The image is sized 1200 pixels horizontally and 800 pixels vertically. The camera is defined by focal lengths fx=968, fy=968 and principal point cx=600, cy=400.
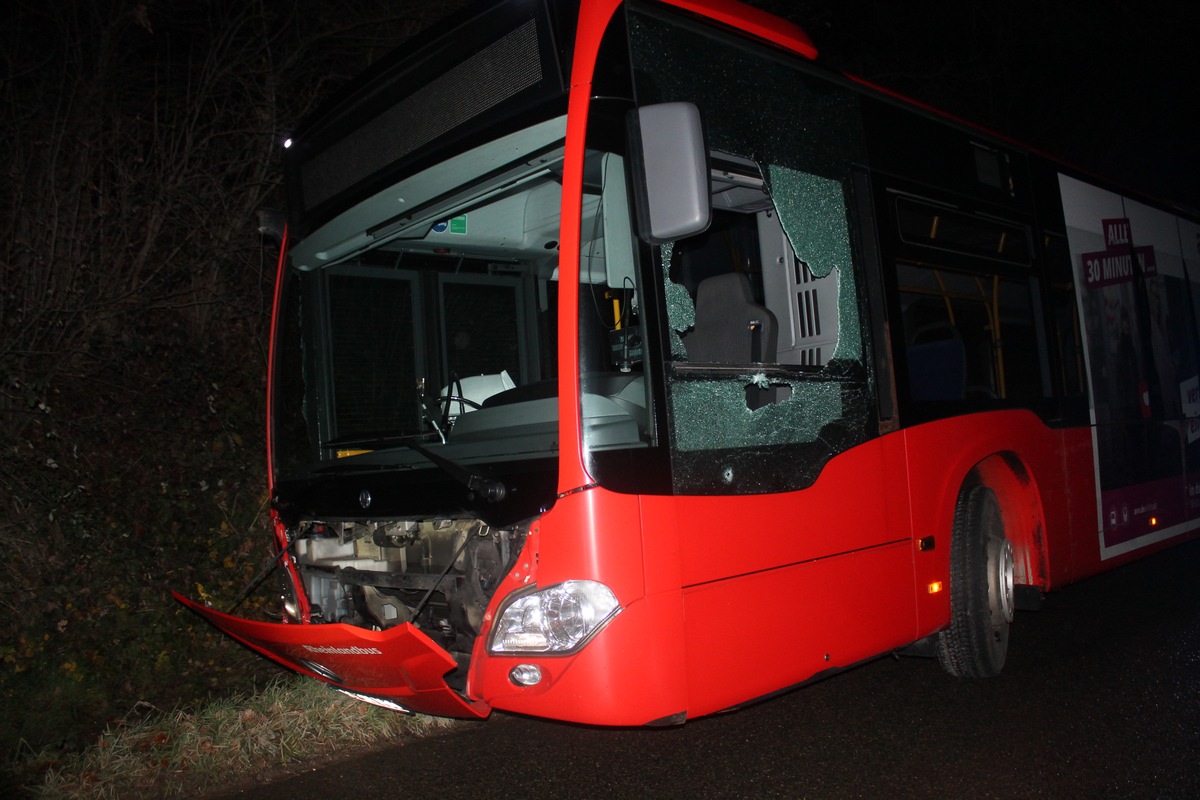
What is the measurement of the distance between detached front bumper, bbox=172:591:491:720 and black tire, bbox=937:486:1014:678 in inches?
101

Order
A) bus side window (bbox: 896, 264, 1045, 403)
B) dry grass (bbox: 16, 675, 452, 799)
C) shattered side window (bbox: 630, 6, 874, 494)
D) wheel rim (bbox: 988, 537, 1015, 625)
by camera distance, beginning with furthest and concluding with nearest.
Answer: wheel rim (bbox: 988, 537, 1015, 625) → bus side window (bbox: 896, 264, 1045, 403) → dry grass (bbox: 16, 675, 452, 799) → shattered side window (bbox: 630, 6, 874, 494)

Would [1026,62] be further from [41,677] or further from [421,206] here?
[41,677]

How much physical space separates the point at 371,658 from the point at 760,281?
250cm

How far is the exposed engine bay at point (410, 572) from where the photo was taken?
354cm

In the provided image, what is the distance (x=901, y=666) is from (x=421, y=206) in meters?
3.89

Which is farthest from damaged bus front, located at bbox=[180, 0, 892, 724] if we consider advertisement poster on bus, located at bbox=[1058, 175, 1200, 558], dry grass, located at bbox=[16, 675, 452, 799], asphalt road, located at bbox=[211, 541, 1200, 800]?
advertisement poster on bus, located at bbox=[1058, 175, 1200, 558]

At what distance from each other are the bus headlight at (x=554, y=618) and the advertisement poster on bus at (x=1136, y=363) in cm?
406

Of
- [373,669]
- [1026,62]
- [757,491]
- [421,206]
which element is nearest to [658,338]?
[757,491]

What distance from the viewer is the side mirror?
3123mm

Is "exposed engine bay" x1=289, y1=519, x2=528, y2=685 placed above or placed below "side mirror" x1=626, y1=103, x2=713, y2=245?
below

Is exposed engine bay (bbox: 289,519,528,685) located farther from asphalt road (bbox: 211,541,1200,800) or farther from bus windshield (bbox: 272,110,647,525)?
asphalt road (bbox: 211,541,1200,800)

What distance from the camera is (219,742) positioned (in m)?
4.72

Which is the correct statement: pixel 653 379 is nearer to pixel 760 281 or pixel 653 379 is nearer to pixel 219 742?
pixel 760 281

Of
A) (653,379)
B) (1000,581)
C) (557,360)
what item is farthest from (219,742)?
(1000,581)
